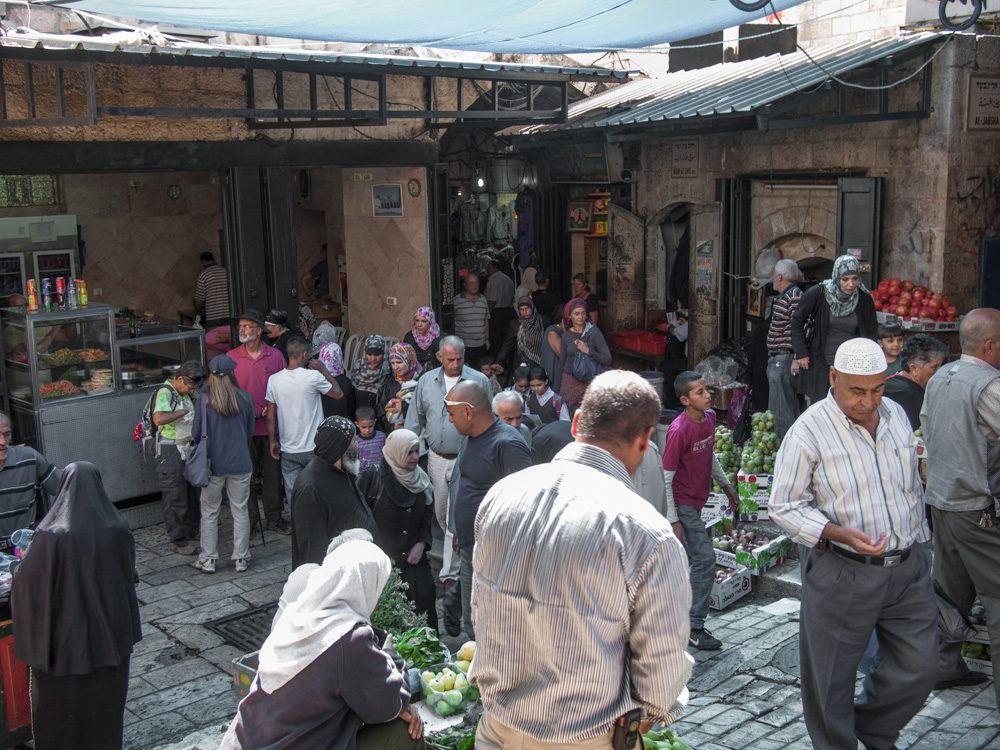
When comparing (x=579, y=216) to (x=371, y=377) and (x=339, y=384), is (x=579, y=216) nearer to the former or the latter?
(x=371, y=377)

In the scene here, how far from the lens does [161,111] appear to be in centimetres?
842

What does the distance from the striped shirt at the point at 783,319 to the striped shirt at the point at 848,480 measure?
5143 millimetres

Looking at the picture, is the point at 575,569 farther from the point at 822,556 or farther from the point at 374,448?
the point at 374,448

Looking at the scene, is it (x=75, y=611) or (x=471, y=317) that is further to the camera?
(x=471, y=317)

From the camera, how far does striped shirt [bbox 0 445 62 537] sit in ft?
21.3

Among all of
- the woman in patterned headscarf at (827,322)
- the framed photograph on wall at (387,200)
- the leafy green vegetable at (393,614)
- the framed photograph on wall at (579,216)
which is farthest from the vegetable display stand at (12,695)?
the framed photograph on wall at (579,216)

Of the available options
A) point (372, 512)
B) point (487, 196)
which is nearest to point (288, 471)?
point (372, 512)

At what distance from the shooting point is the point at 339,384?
9.95 metres

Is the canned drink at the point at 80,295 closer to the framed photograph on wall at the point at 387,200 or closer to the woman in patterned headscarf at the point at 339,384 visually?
the woman in patterned headscarf at the point at 339,384

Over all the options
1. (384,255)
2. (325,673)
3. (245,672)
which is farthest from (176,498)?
(325,673)

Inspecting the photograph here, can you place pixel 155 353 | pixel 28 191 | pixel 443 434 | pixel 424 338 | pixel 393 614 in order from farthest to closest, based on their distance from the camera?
pixel 28 191 → pixel 424 338 → pixel 155 353 → pixel 443 434 → pixel 393 614

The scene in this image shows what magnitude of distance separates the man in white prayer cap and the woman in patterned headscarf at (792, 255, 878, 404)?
4.41 m

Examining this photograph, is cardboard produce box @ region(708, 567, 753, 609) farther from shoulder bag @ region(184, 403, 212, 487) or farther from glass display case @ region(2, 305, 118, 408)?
glass display case @ region(2, 305, 118, 408)

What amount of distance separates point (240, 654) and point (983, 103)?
7.89 meters
